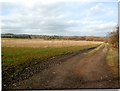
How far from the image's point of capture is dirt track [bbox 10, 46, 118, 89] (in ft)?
16.7

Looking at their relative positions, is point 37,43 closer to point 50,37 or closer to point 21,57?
point 50,37

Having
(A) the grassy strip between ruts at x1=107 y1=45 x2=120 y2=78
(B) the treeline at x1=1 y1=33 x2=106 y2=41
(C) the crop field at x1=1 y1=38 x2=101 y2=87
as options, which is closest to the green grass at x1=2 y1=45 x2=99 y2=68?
(C) the crop field at x1=1 y1=38 x2=101 y2=87

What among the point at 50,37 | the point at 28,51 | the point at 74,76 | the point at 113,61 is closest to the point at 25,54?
the point at 28,51

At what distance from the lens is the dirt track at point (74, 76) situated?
16.7 feet

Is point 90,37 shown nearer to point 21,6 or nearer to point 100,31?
point 100,31

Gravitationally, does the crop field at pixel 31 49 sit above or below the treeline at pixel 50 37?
below

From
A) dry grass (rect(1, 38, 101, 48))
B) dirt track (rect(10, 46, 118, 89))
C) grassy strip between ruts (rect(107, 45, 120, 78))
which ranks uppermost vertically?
dry grass (rect(1, 38, 101, 48))

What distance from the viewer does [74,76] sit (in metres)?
5.15

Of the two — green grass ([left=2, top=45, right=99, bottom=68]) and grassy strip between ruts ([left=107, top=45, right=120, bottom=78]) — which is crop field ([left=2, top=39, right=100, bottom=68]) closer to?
green grass ([left=2, top=45, right=99, bottom=68])

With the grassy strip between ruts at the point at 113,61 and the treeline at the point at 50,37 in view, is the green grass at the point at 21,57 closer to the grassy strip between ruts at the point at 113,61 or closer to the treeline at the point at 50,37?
the treeline at the point at 50,37

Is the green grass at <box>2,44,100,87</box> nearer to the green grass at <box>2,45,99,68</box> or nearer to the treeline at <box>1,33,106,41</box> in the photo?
the green grass at <box>2,45,99,68</box>

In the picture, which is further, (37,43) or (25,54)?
(37,43)

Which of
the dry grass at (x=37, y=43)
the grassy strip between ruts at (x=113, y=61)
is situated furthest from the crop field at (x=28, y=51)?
the grassy strip between ruts at (x=113, y=61)

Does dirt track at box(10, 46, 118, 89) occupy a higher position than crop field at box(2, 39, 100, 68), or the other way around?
crop field at box(2, 39, 100, 68)
